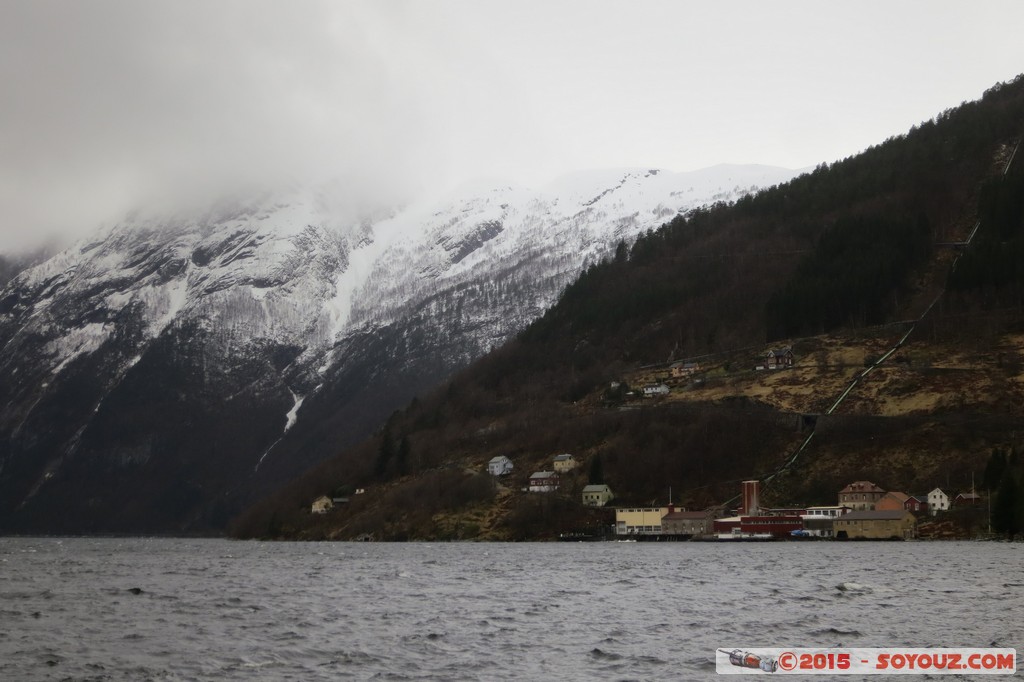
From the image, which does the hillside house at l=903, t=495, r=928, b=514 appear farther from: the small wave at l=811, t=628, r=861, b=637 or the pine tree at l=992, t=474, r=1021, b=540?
the small wave at l=811, t=628, r=861, b=637

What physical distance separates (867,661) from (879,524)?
132217mm

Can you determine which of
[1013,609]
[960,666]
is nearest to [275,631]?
[960,666]

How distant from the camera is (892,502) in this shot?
623 feet

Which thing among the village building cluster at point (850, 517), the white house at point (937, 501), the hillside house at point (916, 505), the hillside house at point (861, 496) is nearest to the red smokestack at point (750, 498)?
the village building cluster at point (850, 517)

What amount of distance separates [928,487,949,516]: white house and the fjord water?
157 feet

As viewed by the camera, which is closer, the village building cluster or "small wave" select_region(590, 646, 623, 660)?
"small wave" select_region(590, 646, 623, 660)

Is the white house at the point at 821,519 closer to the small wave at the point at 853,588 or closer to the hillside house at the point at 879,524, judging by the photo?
the hillside house at the point at 879,524

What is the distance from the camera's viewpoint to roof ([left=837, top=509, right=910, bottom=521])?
182875mm

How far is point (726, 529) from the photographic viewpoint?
199 metres

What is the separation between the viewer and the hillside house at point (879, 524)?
601 ft

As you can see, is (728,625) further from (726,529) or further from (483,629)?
(726,529)

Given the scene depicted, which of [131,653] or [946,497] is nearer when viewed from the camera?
[131,653]

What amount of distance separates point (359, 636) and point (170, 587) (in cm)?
4433

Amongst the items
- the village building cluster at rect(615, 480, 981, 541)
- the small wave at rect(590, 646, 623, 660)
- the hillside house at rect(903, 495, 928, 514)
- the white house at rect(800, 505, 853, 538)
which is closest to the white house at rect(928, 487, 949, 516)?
the village building cluster at rect(615, 480, 981, 541)
